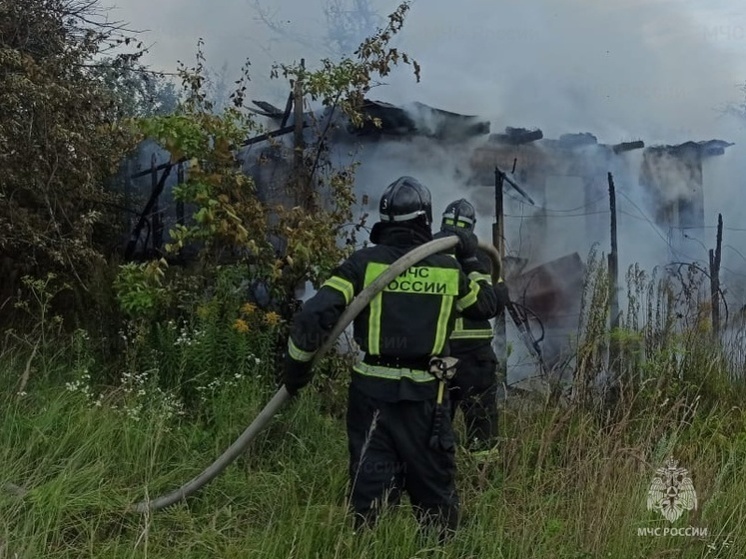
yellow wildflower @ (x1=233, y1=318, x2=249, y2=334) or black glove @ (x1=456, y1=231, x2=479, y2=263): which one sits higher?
black glove @ (x1=456, y1=231, x2=479, y2=263)

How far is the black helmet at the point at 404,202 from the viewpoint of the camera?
321cm

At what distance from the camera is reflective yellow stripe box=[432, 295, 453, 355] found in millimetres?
3174

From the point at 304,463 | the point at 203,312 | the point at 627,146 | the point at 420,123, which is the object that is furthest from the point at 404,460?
the point at 627,146

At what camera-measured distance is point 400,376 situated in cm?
311

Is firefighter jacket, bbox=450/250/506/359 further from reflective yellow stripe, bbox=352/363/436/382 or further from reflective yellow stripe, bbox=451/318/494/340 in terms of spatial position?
reflective yellow stripe, bbox=352/363/436/382

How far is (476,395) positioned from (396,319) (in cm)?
142

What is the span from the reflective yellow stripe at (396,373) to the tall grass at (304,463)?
0.58 metres

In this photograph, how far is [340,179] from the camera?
5.42 meters

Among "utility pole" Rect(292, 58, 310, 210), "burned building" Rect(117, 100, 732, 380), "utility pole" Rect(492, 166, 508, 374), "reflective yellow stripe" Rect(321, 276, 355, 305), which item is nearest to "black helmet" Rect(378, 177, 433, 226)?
"reflective yellow stripe" Rect(321, 276, 355, 305)

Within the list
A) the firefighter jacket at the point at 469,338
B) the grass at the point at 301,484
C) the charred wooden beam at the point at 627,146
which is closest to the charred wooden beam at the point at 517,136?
the charred wooden beam at the point at 627,146

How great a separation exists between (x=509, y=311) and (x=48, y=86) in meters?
3.86

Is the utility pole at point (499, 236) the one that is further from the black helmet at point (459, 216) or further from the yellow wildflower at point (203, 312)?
the yellow wildflower at point (203, 312)

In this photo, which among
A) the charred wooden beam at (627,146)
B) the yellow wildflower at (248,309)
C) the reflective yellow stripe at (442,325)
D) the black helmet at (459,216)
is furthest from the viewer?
the charred wooden beam at (627,146)

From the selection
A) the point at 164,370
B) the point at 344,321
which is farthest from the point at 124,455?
the point at 344,321
